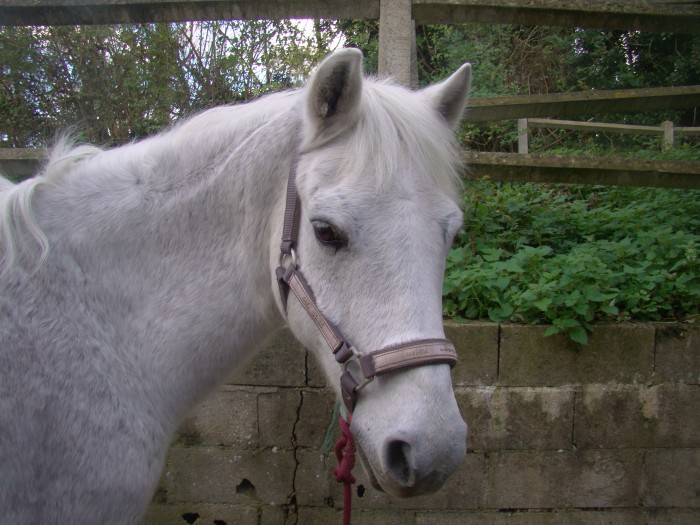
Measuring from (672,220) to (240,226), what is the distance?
3321 mm

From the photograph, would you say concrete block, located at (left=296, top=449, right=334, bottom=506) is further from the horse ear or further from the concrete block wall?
the horse ear

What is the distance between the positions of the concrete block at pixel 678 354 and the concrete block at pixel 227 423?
2.33 m

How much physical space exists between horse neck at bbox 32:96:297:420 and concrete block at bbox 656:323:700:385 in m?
2.35

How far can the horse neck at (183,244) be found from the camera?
1610 millimetres

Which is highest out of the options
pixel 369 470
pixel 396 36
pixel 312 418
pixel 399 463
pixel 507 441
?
pixel 396 36

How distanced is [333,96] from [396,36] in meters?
1.61

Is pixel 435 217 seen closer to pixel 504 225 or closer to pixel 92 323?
pixel 92 323

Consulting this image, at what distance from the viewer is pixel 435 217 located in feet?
4.83

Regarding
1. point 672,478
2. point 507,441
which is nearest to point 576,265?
point 507,441

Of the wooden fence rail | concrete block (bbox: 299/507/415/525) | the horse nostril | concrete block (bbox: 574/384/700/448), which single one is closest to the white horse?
the horse nostril

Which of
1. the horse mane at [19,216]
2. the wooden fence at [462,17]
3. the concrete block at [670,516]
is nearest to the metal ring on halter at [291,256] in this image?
the horse mane at [19,216]

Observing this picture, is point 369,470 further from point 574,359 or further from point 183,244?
point 574,359

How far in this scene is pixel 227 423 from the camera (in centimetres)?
288

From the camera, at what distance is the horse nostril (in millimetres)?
1287
